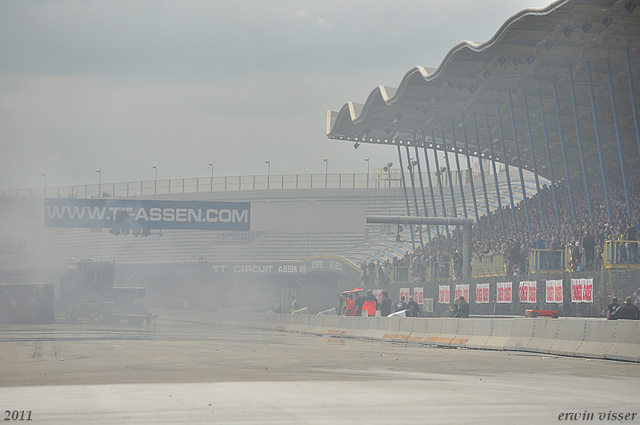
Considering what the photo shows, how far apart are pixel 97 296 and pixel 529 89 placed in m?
23.1

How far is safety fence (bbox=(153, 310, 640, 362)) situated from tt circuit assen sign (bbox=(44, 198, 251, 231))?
6.22m

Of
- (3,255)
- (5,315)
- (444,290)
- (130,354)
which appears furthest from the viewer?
(3,255)

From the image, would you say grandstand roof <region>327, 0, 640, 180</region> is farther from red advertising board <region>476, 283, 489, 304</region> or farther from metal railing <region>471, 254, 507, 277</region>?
red advertising board <region>476, 283, 489, 304</region>

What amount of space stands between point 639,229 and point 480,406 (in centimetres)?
1865

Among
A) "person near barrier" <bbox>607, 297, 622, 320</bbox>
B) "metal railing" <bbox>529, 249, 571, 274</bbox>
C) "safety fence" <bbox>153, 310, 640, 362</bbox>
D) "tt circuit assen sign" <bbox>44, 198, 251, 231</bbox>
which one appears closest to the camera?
"safety fence" <bbox>153, 310, 640, 362</bbox>

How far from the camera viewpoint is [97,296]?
41.2 meters

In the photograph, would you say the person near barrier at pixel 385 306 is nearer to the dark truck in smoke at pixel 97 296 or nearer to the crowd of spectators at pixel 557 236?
the crowd of spectators at pixel 557 236

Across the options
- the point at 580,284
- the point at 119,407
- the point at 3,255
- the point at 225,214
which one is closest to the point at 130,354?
the point at 119,407

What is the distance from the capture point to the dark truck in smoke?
39.7m

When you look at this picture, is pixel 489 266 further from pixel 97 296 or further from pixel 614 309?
pixel 97 296

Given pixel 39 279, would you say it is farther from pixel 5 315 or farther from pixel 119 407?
pixel 119 407

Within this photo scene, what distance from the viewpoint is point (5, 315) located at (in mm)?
37625

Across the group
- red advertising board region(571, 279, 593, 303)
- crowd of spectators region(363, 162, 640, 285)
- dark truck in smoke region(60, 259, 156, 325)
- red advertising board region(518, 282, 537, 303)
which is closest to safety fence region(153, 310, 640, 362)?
red advertising board region(571, 279, 593, 303)

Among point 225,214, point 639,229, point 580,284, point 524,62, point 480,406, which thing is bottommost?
point 480,406
